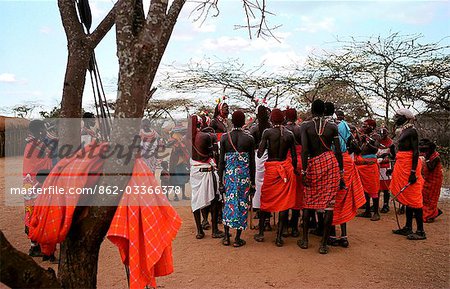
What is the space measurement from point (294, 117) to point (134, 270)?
15.1 ft

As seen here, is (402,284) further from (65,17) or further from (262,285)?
(65,17)

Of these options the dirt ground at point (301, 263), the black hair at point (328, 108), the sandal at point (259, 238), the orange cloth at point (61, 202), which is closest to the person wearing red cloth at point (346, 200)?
the dirt ground at point (301, 263)

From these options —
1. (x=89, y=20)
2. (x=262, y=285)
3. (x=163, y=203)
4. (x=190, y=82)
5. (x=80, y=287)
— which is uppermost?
(x=190, y=82)

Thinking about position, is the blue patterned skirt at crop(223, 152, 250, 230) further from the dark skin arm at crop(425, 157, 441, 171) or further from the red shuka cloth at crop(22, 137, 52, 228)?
the dark skin arm at crop(425, 157, 441, 171)

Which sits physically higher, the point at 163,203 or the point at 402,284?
the point at 163,203

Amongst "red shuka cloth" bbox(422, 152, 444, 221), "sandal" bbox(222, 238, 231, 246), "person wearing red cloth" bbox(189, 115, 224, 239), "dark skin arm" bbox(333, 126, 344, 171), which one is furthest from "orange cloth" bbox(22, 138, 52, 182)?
"red shuka cloth" bbox(422, 152, 444, 221)

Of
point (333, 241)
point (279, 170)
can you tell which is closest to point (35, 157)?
point (279, 170)

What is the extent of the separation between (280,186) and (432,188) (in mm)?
3299

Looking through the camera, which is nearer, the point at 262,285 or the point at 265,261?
the point at 262,285

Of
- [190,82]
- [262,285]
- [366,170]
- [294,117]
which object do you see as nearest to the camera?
[262,285]

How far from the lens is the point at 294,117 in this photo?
6.57 m

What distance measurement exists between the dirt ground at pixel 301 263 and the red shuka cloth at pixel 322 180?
73cm

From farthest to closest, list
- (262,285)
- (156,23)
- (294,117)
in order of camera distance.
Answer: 1. (294,117)
2. (262,285)
3. (156,23)

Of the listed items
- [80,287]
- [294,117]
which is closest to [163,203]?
[80,287]
